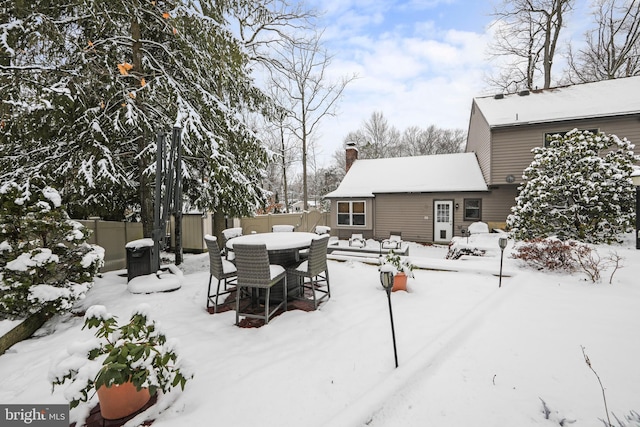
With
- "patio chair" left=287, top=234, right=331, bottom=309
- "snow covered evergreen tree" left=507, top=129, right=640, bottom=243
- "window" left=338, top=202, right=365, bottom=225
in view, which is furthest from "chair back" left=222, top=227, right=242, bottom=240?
"window" left=338, top=202, right=365, bottom=225

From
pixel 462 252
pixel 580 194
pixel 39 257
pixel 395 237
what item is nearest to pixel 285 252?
pixel 39 257

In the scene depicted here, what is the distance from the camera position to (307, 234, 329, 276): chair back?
3797 millimetres

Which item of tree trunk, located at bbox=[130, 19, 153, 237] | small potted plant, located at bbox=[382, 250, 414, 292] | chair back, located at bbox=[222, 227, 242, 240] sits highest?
tree trunk, located at bbox=[130, 19, 153, 237]

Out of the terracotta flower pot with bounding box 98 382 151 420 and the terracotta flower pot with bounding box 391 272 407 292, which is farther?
the terracotta flower pot with bounding box 391 272 407 292

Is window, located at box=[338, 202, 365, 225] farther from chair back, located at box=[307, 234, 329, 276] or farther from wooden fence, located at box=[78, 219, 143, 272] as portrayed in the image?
chair back, located at box=[307, 234, 329, 276]

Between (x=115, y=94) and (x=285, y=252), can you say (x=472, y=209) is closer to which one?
(x=285, y=252)

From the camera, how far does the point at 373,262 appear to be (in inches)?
251

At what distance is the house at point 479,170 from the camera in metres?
10.1

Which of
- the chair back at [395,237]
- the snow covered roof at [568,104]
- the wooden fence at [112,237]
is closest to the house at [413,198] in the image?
the chair back at [395,237]

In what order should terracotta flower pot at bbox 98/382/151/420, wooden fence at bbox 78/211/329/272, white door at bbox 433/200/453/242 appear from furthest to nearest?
white door at bbox 433/200/453/242 < wooden fence at bbox 78/211/329/272 < terracotta flower pot at bbox 98/382/151/420

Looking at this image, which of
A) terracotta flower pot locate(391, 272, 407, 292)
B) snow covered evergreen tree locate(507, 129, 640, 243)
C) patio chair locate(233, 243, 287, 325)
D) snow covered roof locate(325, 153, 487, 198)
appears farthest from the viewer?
snow covered roof locate(325, 153, 487, 198)

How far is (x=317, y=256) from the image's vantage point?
3953 mm

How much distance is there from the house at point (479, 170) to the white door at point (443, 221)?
41mm

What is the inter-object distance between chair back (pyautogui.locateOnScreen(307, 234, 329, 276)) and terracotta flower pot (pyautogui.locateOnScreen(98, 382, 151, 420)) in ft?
7.58
